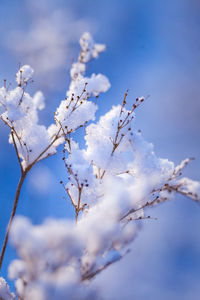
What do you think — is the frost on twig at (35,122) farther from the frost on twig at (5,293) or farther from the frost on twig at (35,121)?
the frost on twig at (5,293)

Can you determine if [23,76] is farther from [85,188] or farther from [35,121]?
[85,188]

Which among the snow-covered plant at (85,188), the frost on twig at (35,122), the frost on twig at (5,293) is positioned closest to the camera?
the snow-covered plant at (85,188)

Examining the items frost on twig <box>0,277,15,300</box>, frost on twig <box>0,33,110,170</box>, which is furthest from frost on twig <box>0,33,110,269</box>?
frost on twig <box>0,277,15,300</box>

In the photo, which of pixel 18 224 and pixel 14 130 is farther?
pixel 14 130

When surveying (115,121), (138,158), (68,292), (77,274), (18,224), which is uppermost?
(115,121)

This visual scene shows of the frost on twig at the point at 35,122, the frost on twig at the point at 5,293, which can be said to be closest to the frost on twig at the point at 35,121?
the frost on twig at the point at 35,122

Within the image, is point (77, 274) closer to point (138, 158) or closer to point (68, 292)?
point (68, 292)

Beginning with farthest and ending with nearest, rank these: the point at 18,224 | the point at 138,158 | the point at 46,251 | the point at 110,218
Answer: the point at 138,158, the point at 110,218, the point at 46,251, the point at 18,224

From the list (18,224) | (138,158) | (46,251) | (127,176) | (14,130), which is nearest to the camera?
(18,224)

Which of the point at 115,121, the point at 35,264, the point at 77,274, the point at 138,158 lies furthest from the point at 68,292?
the point at 115,121
